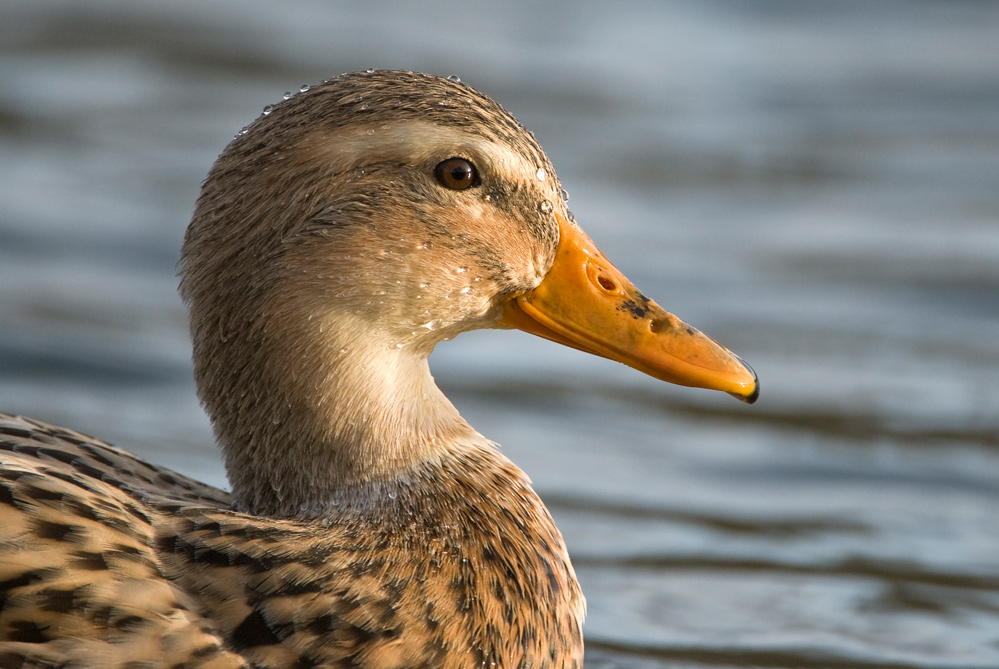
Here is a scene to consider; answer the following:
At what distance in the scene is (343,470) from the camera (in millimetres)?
4531

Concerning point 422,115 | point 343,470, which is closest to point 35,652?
point 343,470

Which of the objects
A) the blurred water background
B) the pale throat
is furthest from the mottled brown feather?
the blurred water background

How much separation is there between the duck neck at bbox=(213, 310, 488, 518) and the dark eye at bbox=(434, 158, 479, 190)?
476mm

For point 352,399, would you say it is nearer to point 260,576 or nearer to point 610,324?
point 260,576

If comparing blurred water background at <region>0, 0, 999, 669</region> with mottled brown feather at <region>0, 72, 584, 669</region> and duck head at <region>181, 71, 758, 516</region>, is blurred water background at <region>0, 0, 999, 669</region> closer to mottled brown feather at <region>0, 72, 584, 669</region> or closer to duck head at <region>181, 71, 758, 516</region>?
mottled brown feather at <region>0, 72, 584, 669</region>

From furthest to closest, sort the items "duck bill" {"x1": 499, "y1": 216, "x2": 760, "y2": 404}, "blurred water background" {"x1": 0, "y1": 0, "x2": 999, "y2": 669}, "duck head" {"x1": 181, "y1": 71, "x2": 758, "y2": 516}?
"blurred water background" {"x1": 0, "y1": 0, "x2": 999, "y2": 669} → "duck bill" {"x1": 499, "y1": 216, "x2": 760, "y2": 404} → "duck head" {"x1": 181, "y1": 71, "x2": 758, "y2": 516}

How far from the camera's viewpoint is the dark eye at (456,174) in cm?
450

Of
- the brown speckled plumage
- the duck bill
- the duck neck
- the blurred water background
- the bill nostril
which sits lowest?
the brown speckled plumage

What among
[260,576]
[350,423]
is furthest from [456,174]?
[260,576]

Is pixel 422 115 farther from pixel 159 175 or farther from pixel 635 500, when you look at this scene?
pixel 159 175

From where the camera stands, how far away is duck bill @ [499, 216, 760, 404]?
479 cm

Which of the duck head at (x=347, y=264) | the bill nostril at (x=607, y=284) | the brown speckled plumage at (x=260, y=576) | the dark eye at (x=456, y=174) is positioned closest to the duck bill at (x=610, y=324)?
the bill nostril at (x=607, y=284)

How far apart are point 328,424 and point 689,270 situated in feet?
17.4

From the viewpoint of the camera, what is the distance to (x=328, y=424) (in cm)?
447
